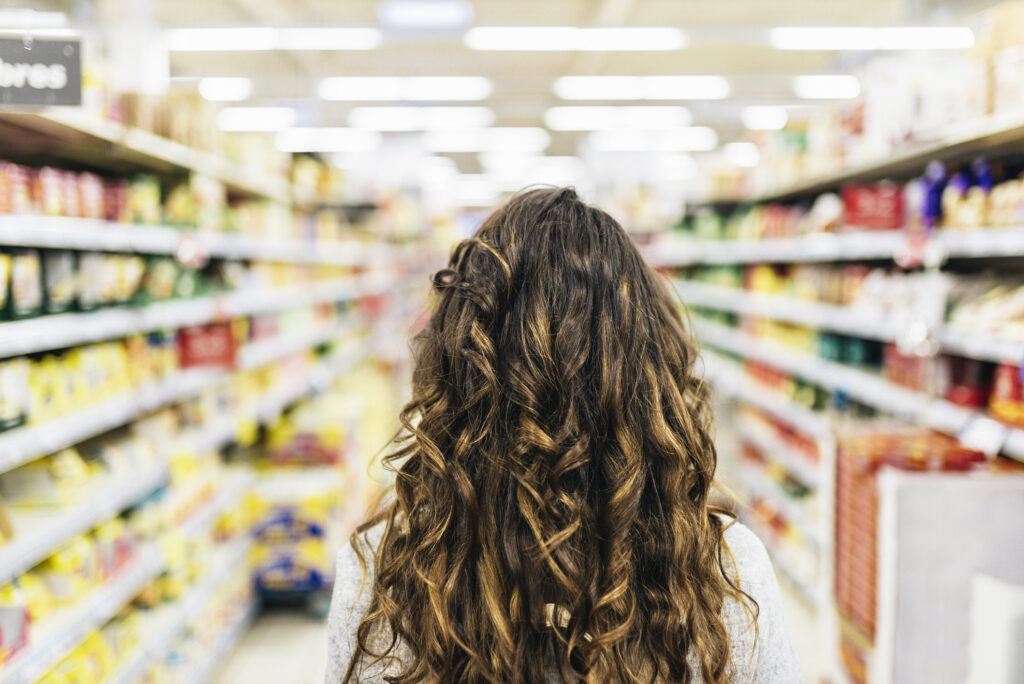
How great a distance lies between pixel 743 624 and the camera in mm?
1268

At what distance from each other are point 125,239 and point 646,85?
676 cm

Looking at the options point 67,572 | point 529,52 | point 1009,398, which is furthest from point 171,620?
point 529,52

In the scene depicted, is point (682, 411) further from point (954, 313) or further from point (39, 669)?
point (954, 313)

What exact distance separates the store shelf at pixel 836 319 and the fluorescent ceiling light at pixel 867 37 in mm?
2090

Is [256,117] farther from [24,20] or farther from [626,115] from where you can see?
[24,20]

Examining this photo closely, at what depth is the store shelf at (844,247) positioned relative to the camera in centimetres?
256

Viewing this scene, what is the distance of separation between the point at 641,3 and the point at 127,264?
8512 millimetres

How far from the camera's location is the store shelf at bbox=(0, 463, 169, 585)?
2080mm

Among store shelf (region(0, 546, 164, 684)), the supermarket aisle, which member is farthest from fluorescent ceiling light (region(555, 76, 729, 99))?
store shelf (region(0, 546, 164, 684))

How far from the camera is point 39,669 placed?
2.11 meters

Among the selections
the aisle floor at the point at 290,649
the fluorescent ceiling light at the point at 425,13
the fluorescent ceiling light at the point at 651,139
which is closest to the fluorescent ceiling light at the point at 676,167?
the fluorescent ceiling light at the point at 651,139

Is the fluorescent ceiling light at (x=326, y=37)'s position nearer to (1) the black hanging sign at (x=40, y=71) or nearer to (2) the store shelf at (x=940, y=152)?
(2) the store shelf at (x=940, y=152)

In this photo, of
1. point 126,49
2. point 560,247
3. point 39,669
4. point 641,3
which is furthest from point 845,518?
point 641,3

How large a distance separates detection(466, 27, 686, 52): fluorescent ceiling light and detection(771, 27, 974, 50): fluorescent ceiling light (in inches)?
38.0
